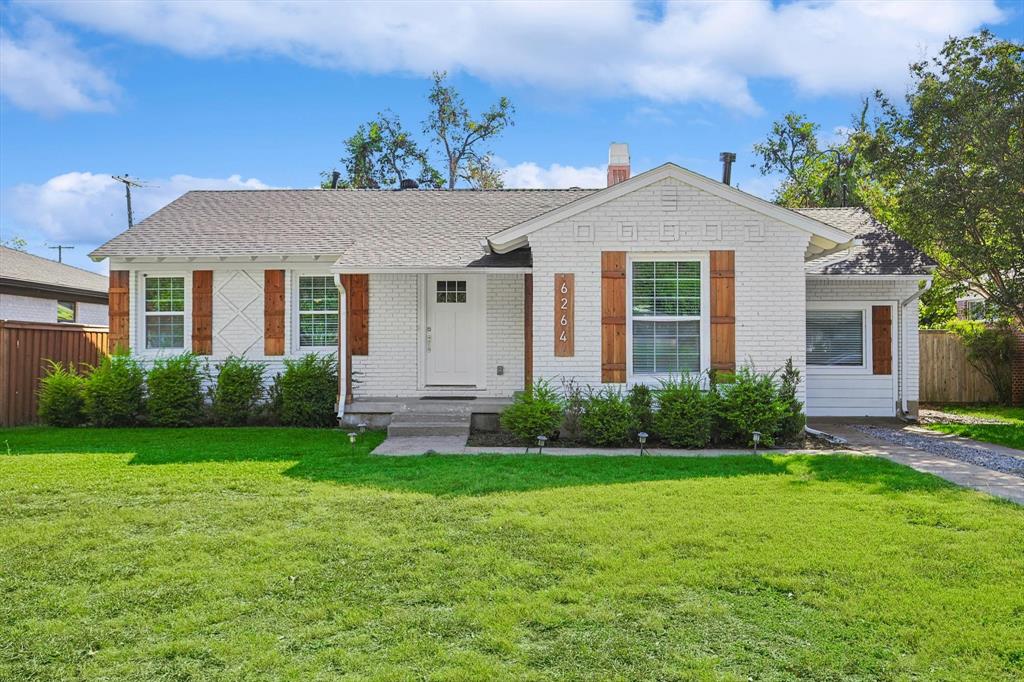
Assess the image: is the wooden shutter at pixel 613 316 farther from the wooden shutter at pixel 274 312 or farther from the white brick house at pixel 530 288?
the wooden shutter at pixel 274 312

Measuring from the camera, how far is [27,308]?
17969 millimetres

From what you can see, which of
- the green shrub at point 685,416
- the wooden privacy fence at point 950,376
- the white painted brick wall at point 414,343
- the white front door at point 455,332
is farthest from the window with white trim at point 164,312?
the wooden privacy fence at point 950,376

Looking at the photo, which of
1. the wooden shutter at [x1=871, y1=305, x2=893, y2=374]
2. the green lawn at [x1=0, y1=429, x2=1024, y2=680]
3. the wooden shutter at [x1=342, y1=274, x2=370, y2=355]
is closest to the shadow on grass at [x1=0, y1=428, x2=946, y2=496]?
the green lawn at [x1=0, y1=429, x2=1024, y2=680]

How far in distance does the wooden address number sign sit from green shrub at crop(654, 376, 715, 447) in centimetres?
148

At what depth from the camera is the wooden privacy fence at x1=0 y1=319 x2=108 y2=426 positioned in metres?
12.2

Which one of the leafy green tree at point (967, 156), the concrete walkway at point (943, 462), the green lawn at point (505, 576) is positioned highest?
the leafy green tree at point (967, 156)

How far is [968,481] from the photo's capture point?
7258mm

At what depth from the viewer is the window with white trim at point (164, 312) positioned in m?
12.8

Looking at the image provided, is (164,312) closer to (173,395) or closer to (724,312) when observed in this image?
(173,395)

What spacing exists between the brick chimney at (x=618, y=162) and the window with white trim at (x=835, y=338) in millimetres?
4782

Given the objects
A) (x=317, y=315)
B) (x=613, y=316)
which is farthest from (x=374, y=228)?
(x=613, y=316)

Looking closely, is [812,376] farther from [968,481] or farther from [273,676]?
[273,676]

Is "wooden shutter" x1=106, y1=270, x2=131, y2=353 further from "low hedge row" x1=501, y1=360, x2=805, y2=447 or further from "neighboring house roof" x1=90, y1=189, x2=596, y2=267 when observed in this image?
"low hedge row" x1=501, y1=360, x2=805, y2=447

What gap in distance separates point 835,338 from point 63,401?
13635 millimetres
